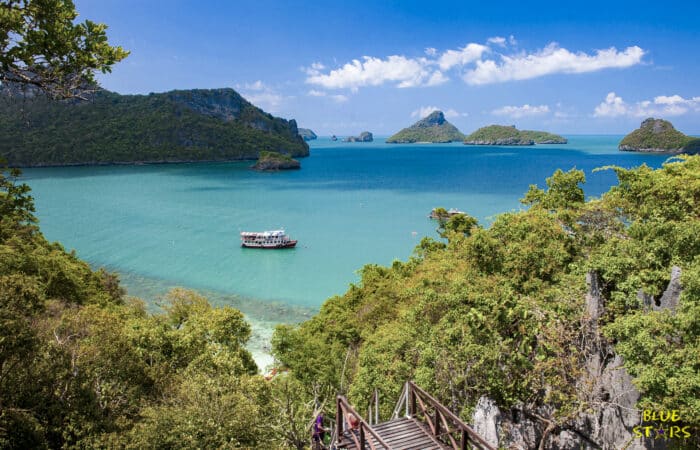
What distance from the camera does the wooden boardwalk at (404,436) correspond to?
6.87m

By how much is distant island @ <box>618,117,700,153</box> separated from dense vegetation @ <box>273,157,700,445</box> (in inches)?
6368

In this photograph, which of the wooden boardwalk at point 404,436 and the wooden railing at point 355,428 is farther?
the wooden boardwalk at point 404,436

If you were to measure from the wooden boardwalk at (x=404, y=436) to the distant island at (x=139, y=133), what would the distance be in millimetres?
142914

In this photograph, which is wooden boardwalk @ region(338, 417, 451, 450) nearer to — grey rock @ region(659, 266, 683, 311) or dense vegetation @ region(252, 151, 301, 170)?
grey rock @ region(659, 266, 683, 311)

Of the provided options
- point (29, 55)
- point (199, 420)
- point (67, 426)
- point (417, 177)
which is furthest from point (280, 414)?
point (417, 177)

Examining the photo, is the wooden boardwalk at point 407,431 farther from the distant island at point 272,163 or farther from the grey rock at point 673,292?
the distant island at point 272,163

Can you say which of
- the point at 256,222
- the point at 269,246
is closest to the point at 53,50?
the point at 269,246

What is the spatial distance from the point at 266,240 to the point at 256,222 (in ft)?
41.4

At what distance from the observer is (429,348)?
10641mm

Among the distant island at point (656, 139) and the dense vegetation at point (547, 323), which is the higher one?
the distant island at point (656, 139)

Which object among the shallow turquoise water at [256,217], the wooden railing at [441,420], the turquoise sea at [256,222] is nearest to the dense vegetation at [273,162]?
the shallow turquoise water at [256,217]

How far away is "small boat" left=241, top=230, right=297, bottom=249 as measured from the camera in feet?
151

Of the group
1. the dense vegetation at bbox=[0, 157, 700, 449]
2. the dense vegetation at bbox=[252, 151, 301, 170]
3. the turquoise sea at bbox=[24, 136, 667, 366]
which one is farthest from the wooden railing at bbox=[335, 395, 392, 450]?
the dense vegetation at bbox=[252, 151, 301, 170]

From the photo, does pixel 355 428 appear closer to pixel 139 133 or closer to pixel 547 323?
pixel 547 323
